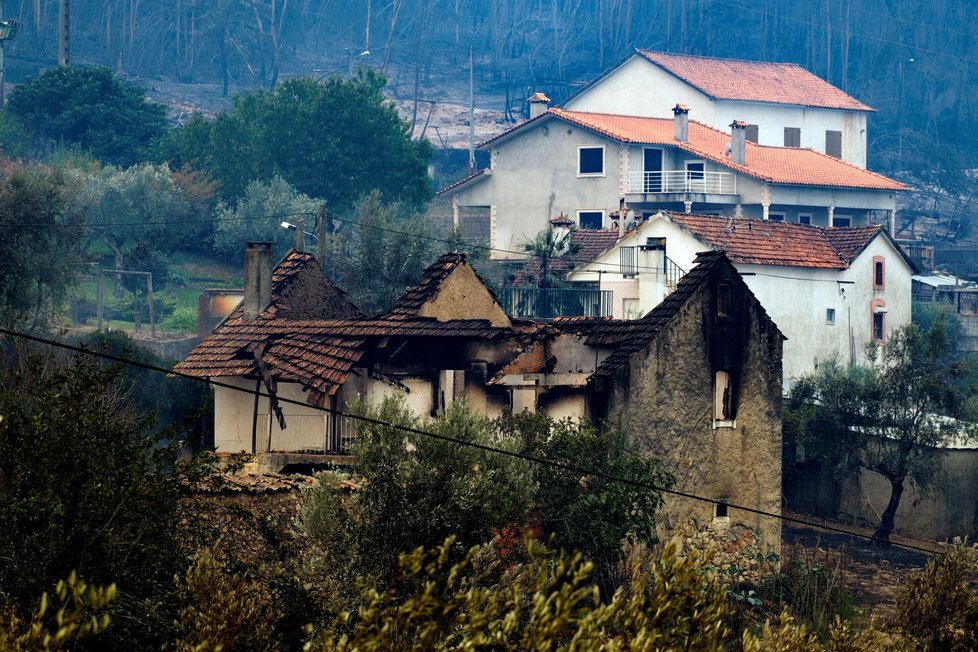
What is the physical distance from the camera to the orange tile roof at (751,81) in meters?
90.2

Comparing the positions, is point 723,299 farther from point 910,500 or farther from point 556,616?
point 556,616

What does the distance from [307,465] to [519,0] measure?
408 ft

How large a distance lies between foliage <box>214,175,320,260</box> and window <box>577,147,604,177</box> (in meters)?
13.3

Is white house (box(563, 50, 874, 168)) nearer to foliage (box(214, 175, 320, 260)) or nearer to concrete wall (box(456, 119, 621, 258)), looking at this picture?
concrete wall (box(456, 119, 621, 258))

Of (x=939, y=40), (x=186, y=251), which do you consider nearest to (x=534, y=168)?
(x=186, y=251)

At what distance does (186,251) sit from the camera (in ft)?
251

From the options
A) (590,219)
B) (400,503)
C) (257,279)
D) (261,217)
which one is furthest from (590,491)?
(590,219)

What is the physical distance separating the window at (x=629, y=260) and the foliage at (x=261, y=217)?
20396 mm

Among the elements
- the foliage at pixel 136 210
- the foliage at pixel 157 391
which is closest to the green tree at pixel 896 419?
the foliage at pixel 157 391

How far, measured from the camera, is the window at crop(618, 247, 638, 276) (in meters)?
56.3

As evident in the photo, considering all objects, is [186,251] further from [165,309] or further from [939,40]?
[939,40]

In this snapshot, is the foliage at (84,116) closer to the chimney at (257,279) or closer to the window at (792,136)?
the window at (792,136)

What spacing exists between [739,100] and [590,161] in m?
16.8

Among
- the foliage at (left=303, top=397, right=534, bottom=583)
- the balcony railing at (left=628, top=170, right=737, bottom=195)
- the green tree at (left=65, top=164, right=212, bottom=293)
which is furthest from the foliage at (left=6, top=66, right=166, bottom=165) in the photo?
the foliage at (left=303, top=397, right=534, bottom=583)
